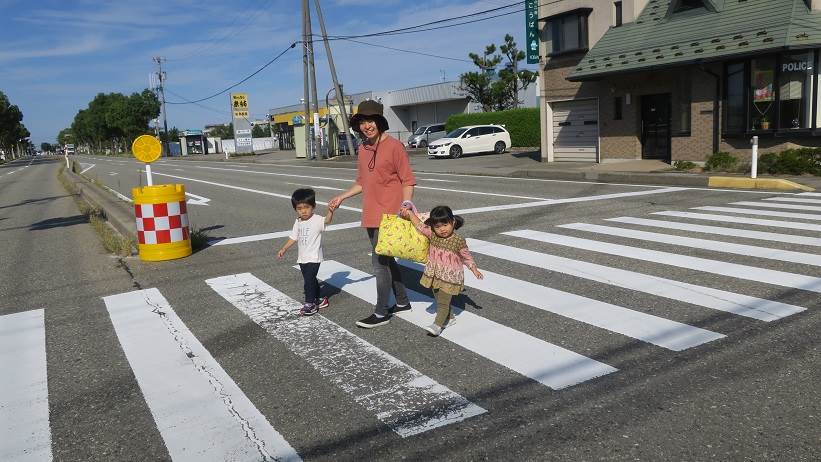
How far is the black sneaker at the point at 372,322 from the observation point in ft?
15.9

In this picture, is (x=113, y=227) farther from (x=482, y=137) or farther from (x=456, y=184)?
(x=482, y=137)

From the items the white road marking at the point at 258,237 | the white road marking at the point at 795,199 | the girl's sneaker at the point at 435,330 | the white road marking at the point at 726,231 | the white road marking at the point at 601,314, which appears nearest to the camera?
the white road marking at the point at 601,314

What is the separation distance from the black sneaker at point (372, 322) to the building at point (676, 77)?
14513 mm

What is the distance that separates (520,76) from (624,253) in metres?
36.0

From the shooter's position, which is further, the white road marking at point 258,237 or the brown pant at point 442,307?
the white road marking at point 258,237

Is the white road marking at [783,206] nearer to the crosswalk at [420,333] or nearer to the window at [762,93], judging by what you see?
the crosswalk at [420,333]

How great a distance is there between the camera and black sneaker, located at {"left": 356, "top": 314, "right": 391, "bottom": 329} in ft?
15.9

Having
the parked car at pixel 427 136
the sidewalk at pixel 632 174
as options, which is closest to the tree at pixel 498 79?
the parked car at pixel 427 136

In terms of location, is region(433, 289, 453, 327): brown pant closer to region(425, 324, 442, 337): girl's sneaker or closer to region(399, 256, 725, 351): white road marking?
region(425, 324, 442, 337): girl's sneaker

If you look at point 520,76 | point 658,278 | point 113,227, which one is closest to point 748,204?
point 658,278

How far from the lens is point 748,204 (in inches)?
429

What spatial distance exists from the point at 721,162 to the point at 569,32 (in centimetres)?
822

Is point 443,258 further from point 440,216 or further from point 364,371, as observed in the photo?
point 364,371

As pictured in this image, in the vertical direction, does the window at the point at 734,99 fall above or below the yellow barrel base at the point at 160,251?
above
